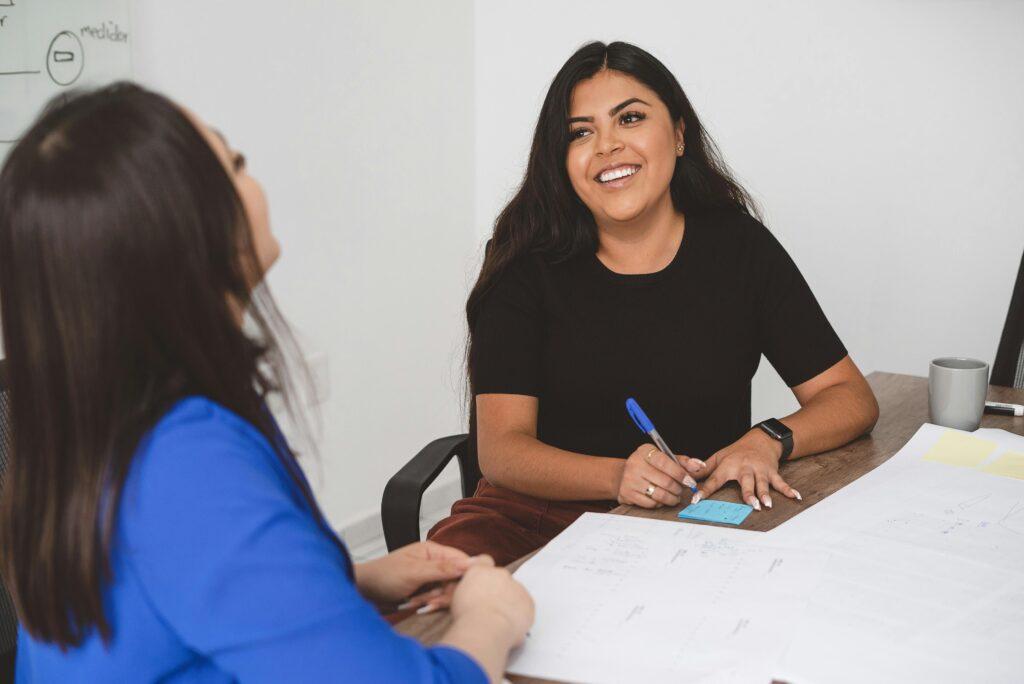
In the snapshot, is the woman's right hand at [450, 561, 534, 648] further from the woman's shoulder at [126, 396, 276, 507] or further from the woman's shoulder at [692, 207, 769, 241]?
the woman's shoulder at [692, 207, 769, 241]

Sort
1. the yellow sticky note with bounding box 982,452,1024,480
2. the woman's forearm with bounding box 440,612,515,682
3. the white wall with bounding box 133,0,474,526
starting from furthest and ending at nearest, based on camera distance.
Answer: the white wall with bounding box 133,0,474,526 → the yellow sticky note with bounding box 982,452,1024,480 → the woman's forearm with bounding box 440,612,515,682

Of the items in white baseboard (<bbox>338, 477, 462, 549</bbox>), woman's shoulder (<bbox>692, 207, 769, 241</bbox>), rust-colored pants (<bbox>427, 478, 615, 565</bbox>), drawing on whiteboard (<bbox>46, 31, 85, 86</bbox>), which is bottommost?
white baseboard (<bbox>338, 477, 462, 549</bbox>)

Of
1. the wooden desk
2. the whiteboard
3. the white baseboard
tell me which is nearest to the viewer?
the wooden desk

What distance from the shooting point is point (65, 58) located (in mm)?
2115

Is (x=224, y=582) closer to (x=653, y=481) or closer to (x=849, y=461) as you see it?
(x=653, y=481)

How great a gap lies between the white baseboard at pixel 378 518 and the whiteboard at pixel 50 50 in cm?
135

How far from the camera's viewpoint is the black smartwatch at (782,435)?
150 centimetres

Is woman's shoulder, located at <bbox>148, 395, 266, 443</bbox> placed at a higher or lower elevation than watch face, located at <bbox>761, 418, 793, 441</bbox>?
higher

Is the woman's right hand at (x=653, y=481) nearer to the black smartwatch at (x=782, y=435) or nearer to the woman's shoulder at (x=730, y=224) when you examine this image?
the black smartwatch at (x=782, y=435)

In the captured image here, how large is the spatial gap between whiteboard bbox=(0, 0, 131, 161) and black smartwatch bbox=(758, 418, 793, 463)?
55.6 inches

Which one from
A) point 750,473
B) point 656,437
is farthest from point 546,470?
point 750,473

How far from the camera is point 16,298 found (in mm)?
719

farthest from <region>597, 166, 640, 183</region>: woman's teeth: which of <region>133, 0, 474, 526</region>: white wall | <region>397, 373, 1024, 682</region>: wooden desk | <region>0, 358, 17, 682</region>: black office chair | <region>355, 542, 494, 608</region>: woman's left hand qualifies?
<region>133, 0, 474, 526</region>: white wall

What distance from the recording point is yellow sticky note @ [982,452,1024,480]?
1.40m
